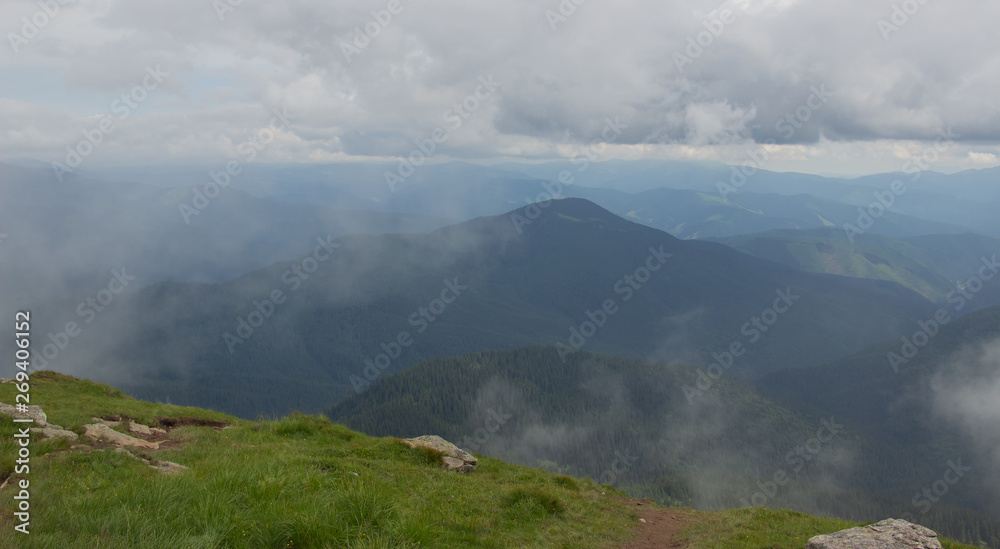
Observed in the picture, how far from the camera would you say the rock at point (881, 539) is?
1266 cm

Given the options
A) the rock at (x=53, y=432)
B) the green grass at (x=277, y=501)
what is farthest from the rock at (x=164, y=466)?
the rock at (x=53, y=432)

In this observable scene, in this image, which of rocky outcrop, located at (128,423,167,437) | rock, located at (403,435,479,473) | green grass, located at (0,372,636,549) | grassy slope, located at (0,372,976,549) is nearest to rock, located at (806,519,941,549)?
grassy slope, located at (0,372,976,549)

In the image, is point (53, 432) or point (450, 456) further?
point (450, 456)

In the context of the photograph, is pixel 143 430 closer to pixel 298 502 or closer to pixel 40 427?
pixel 40 427

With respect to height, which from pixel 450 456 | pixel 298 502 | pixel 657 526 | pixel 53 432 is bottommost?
pixel 657 526

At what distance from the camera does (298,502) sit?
919 centimetres

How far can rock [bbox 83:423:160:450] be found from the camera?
1606cm

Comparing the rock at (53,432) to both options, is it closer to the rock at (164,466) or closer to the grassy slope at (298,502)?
the grassy slope at (298,502)

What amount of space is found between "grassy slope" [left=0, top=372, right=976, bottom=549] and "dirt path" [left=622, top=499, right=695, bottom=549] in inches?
19.9

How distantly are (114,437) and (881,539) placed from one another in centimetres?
2525

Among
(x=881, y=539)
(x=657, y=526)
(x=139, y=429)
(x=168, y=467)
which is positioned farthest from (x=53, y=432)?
(x=881, y=539)

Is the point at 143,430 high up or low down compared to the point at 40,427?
down

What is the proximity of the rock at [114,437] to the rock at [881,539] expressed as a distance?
22364 mm

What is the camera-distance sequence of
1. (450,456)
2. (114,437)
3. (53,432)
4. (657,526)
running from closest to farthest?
(53,432)
(114,437)
(657,526)
(450,456)
